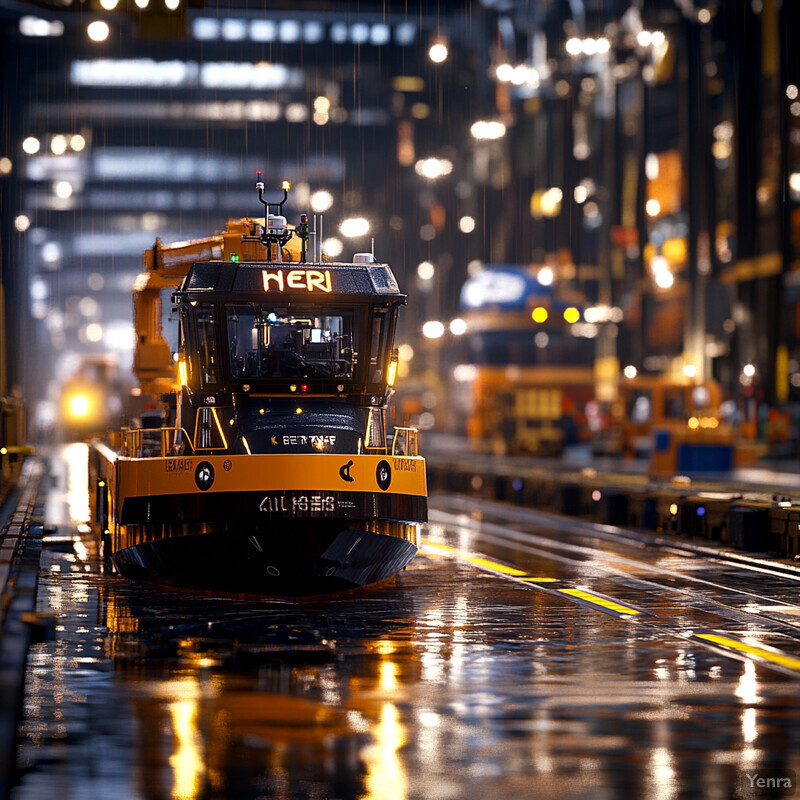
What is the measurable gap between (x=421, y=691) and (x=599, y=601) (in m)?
6.59

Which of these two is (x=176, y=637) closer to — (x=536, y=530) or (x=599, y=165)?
(x=536, y=530)

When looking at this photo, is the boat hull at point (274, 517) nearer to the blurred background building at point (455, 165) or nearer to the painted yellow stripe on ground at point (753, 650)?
the painted yellow stripe on ground at point (753, 650)

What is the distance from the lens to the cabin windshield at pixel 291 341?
19.6 meters

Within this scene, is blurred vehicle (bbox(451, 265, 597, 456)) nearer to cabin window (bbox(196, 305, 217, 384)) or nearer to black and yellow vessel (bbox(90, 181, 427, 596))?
black and yellow vessel (bbox(90, 181, 427, 596))

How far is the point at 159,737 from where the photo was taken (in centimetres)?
1034

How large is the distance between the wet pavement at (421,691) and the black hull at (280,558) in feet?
0.91

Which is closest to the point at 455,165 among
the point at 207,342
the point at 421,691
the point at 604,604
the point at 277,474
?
the point at 207,342

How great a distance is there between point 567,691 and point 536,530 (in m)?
18.3

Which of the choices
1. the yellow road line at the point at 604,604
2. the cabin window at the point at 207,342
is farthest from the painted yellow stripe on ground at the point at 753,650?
the cabin window at the point at 207,342

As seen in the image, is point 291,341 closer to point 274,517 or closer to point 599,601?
point 274,517

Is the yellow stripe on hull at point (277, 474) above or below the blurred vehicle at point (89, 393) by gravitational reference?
below

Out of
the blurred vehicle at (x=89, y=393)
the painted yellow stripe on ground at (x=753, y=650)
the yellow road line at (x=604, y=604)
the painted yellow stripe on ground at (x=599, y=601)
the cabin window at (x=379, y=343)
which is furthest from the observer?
the blurred vehicle at (x=89, y=393)

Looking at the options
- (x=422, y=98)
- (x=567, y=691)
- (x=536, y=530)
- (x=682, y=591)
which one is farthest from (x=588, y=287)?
(x=567, y=691)

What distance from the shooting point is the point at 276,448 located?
18312 millimetres
